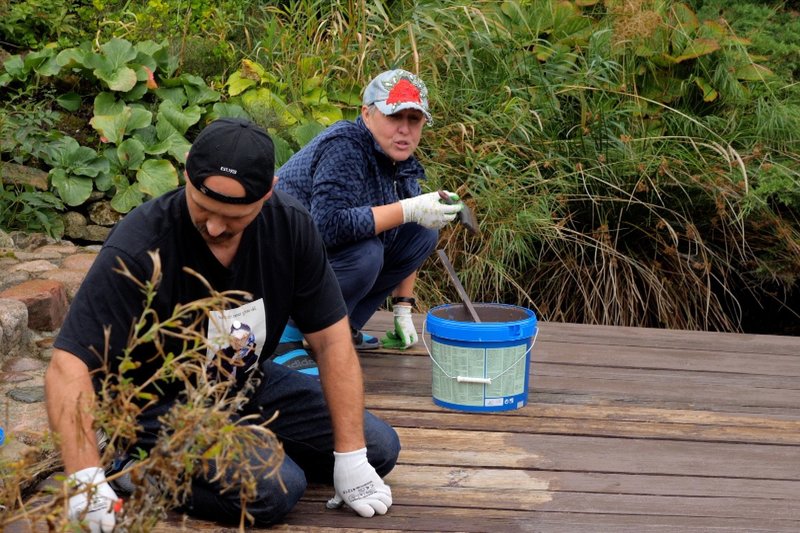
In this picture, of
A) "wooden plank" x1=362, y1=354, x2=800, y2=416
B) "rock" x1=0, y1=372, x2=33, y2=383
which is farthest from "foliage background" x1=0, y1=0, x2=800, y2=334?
"rock" x1=0, y1=372, x2=33, y2=383

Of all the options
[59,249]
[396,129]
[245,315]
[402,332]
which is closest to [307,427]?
[245,315]

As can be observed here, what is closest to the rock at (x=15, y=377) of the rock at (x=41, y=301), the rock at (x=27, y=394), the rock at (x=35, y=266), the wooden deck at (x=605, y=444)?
the rock at (x=27, y=394)

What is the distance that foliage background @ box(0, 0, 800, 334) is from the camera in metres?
5.02

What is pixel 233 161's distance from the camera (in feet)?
7.07

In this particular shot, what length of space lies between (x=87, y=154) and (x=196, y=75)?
92 cm

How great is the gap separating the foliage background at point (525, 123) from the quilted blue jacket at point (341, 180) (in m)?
1.32

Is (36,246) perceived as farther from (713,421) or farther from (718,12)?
(718,12)

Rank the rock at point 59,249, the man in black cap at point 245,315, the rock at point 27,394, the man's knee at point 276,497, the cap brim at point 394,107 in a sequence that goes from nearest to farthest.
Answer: the man in black cap at point 245,315
the man's knee at point 276,497
the rock at point 27,394
the cap brim at point 394,107
the rock at point 59,249

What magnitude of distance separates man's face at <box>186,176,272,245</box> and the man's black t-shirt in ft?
0.24

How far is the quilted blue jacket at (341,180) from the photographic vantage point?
349 cm

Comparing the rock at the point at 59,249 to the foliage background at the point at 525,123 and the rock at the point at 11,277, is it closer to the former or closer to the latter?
the foliage background at the point at 525,123

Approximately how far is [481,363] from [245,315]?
3.51 ft

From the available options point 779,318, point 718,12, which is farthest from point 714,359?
point 718,12

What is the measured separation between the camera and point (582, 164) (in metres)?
5.22
